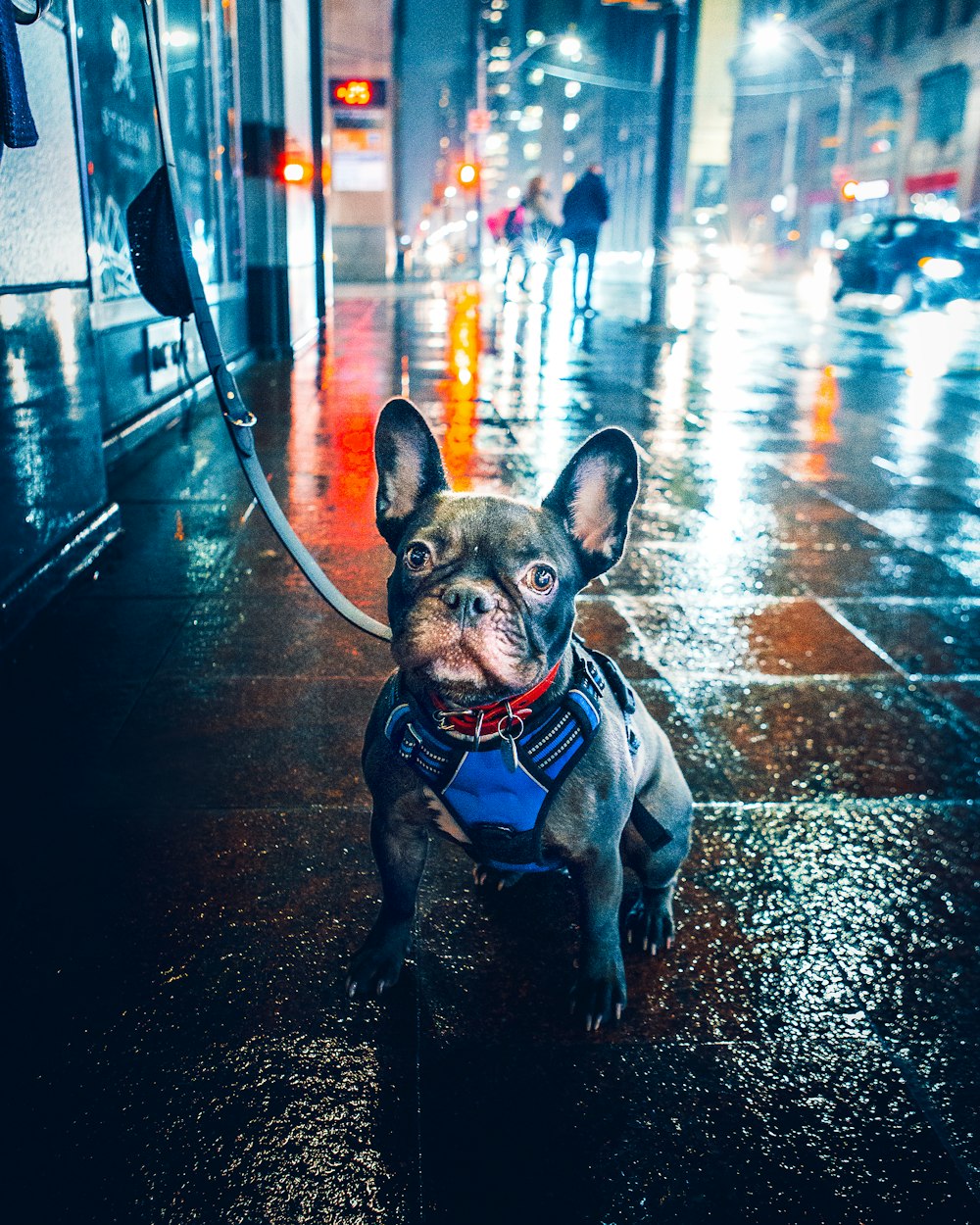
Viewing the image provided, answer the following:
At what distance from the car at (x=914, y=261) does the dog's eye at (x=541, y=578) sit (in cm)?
2451

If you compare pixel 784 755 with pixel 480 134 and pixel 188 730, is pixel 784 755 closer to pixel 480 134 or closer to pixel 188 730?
pixel 188 730

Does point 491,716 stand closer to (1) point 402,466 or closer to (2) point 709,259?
(1) point 402,466

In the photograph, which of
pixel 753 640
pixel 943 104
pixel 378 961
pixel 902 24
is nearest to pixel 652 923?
pixel 378 961

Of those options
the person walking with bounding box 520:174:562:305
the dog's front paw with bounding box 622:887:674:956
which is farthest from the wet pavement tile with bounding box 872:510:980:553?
the person walking with bounding box 520:174:562:305

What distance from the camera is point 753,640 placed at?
4770 millimetres

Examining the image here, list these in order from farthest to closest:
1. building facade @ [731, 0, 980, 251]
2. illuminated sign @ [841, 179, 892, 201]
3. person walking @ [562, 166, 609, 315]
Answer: illuminated sign @ [841, 179, 892, 201] → building facade @ [731, 0, 980, 251] → person walking @ [562, 166, 609, 315]

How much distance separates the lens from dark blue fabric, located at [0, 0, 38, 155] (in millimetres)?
2650

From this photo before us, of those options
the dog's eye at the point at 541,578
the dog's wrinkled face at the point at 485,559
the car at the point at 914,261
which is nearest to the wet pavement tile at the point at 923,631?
the dog's wrinkled face at the point at 485,559

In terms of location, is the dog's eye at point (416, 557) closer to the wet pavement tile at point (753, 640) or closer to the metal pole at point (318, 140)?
the wet pavement tile at point (753, 640)

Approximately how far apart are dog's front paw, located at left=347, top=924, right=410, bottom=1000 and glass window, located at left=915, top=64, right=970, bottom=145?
5414 centimetres

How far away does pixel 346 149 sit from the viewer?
31047mm

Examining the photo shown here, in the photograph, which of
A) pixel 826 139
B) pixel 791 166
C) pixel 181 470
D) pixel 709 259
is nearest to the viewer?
pixel 181 470

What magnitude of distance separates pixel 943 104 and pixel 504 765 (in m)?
57.1

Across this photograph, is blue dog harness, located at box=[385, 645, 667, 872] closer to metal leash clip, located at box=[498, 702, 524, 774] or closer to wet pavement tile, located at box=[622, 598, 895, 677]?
metal leash clip, located at box=[498, 702, 524, 774]
